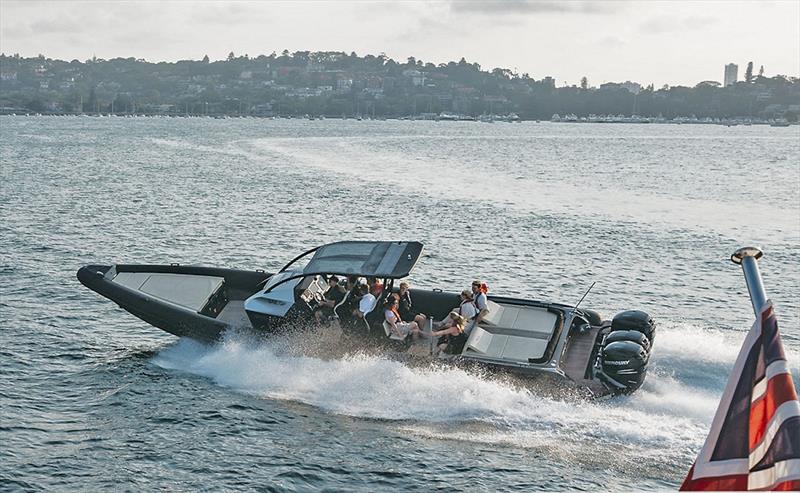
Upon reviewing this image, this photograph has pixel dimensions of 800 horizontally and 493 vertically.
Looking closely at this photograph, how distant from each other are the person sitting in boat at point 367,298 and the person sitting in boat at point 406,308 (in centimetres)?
57

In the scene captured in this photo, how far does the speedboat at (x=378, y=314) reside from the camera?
1723 centimetres

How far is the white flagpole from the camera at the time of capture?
13.5 ft

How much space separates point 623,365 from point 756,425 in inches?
522

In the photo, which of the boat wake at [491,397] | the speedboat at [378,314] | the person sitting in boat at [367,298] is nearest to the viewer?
the boat wake at [491,397]

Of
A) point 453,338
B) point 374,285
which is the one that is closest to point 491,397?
point 453,338

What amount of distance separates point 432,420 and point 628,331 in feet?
12.8

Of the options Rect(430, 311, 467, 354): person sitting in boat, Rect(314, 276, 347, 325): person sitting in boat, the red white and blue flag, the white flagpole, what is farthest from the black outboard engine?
the red white and blue flag

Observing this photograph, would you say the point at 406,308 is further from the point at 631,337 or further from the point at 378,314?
the point at 631,337

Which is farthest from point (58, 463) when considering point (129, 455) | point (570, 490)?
point (570, 490)

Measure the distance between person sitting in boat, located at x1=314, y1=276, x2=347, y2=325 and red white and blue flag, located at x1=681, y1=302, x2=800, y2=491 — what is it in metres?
15.5

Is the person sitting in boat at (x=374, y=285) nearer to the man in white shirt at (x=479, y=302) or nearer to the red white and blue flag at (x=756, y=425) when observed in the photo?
the man in white shirt at (x=479, y=302)

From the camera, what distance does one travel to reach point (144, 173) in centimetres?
7344

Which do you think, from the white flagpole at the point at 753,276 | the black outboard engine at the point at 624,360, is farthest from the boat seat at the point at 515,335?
the white flagpole at the point at 753,276

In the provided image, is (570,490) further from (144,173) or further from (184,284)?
(144,173)
